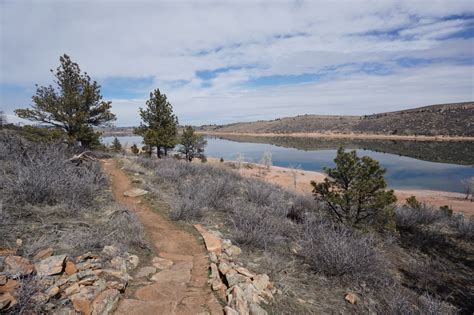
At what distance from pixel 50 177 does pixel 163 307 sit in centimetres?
408

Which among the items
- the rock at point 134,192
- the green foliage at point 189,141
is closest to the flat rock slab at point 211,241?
the rock at point 134,192

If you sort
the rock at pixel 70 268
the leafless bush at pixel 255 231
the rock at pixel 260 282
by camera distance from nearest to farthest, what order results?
the rock at pixel 70 268 < the rock at pixel 260 282 < the leafless bush at pixel 255 231

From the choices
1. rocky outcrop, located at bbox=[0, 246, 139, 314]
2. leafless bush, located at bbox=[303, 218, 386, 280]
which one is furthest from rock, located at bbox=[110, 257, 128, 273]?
leafless bush, located at bbox=[303, 218, 386, 280]

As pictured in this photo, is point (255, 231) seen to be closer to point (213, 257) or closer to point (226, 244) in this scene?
point (226, 244)

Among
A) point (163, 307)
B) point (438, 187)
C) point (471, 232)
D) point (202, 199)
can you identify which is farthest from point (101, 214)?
point (438, 187)

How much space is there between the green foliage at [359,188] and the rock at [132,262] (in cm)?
595

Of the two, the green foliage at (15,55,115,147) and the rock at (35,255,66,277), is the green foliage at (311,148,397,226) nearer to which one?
the rock at (35,255,66,277)

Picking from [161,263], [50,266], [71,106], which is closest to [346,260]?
[161,263]

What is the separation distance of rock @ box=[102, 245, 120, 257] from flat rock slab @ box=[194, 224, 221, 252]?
1593 millimetres

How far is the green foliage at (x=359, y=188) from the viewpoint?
7586 millimetres

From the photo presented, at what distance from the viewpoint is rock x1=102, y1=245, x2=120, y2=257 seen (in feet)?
12.8

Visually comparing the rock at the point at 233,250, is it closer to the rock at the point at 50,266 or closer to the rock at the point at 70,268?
the rock at the point at 70,268

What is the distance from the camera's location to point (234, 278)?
3.61m

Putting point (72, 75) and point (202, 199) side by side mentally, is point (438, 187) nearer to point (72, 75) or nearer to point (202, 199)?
point (202, 199)
